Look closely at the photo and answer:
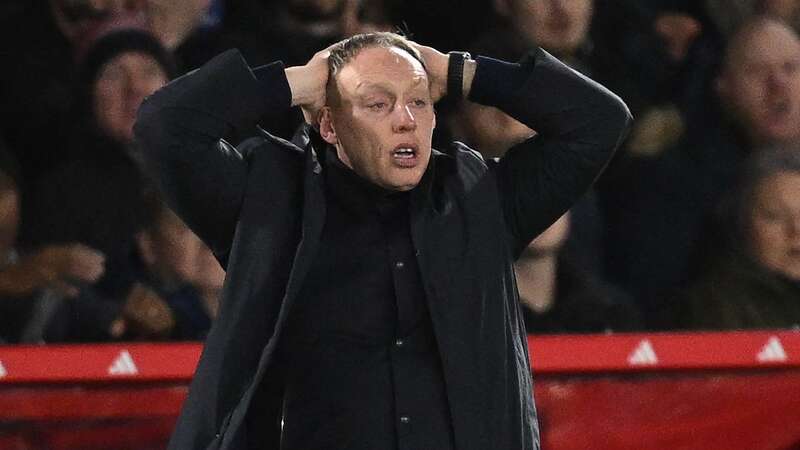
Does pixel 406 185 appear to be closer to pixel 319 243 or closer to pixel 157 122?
pixel 319 243

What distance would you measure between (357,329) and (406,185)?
0.19m

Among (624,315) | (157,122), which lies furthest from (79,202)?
(157,122)

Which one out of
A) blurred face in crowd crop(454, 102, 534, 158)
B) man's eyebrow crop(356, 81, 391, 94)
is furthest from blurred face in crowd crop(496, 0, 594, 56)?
man's eyebrow crop(356, 81, 391, 94)

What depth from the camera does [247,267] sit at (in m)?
1.78

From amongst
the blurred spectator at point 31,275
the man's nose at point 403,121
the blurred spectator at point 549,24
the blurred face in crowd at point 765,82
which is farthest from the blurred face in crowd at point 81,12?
the man's nose at point 403,121

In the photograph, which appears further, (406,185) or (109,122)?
(109,122)

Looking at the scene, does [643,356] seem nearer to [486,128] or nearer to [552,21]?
[486,128]

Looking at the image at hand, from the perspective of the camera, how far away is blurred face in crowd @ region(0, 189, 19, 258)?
11.3ft

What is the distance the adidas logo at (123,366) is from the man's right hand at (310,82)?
61.5 inches

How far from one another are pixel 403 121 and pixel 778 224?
2216 millimetres

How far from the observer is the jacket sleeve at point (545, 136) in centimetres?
191

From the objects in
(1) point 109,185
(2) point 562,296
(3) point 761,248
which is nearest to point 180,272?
(1) point 109,185

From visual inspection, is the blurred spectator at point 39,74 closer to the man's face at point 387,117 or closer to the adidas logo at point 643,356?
the adidas logo at point 643,356

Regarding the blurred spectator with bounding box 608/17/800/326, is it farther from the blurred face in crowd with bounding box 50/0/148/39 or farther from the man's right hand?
the man's right hand
